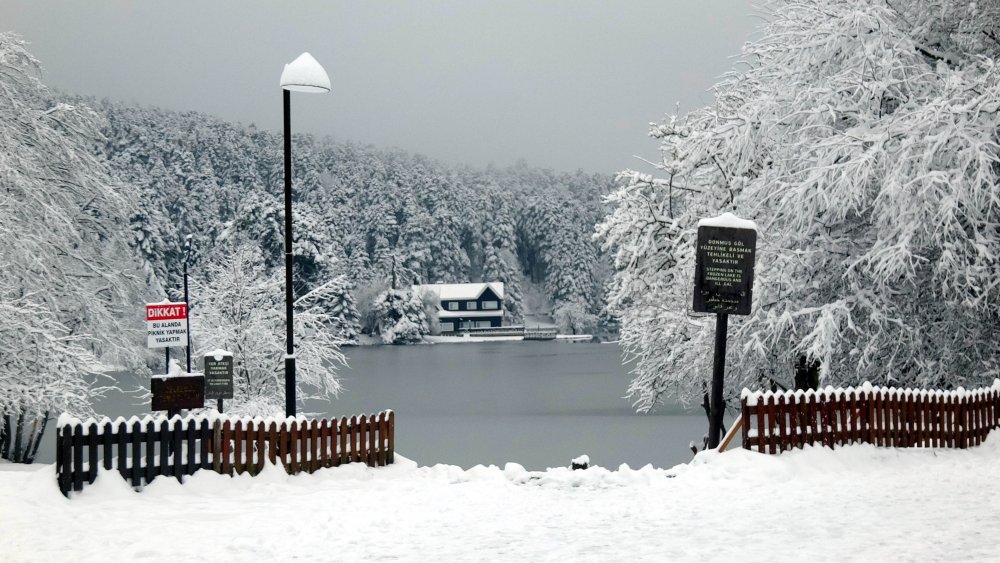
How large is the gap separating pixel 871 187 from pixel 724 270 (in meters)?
5.49

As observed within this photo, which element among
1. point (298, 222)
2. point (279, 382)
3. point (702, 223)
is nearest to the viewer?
point (702, 223)

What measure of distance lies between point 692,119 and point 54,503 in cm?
2040

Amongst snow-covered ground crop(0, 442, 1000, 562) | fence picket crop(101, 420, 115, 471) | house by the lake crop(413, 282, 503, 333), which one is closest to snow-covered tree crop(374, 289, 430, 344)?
house by the lake crop(413, 282, 503, 333)

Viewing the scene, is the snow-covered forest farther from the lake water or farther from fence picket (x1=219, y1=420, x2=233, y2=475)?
fence picket (x1=219, y1=420, x2=233, y2=475)

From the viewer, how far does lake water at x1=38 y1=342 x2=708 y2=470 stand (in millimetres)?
40250

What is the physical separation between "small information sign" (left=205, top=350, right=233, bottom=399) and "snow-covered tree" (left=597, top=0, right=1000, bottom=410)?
38.0 feet

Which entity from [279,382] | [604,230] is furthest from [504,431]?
[604,230]

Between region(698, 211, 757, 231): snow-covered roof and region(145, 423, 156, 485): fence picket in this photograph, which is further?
region(698, 211, 757, 231): snow-covered roof

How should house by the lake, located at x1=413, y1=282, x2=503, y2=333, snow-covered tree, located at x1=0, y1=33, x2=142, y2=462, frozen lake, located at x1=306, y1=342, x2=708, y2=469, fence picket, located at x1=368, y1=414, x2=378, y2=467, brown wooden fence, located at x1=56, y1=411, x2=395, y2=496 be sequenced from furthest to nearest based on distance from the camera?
house by the lake, located at x1=413, y1=282, x2=503, y2=333, frozen lake, located at x1=306, y1=342, x2=708, y2=469, snow-covered tree, located at x1=0, y1=33, x2=142, y2=462, fence picket, located at x1=368, y1=414, x2=378, y2=467, brown wooden fence, located at x1=56, y1=411, x2=395, y2=496

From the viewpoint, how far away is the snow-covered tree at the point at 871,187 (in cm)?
1684

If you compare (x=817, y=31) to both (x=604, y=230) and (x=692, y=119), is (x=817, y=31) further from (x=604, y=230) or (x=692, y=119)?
(x=604, y=230)

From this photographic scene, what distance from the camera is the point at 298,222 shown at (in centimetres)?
7150

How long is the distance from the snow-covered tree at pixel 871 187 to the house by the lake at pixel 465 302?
391ft

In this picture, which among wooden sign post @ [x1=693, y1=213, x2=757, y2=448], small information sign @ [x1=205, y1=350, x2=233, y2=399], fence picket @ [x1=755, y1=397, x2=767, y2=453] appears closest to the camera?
fence picket @ [x1=755, y1=397, x2=767, y2=453]
